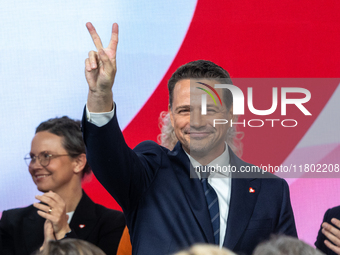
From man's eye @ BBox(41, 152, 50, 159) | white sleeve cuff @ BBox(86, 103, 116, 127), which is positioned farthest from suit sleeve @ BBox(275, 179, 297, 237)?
man's eye @ BBox(41, 152, 50, 159)

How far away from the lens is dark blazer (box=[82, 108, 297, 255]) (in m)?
1.55

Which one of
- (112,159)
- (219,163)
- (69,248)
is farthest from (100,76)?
(219,163)

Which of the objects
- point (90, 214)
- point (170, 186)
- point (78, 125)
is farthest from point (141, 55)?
point (170, 186)

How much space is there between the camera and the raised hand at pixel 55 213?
2.11 m

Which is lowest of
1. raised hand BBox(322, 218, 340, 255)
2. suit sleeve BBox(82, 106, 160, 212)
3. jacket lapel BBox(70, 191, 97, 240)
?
jacket lapel BBox(70, 191, 97, 240)

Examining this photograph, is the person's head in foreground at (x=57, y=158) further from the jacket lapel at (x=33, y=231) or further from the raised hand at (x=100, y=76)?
the raised hand at (x=100, y=76)

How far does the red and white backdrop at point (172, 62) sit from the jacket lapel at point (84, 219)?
0.99 ft

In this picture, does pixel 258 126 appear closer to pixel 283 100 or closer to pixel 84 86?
pixel 283 100

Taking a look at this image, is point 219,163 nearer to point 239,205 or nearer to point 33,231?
point 239,205

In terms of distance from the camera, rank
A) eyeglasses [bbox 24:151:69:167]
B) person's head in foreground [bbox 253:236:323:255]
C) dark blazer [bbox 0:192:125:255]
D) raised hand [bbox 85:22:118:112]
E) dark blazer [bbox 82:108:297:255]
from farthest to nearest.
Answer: eyeglasses [bbox 24:151:69:167], dark blazer [bbox 0:192:125:255], dark blazer [bbox 82:108:297:255], raised hand [bbox 85:22:118:112], person's head in foreground [bbox 253:236:323:255]

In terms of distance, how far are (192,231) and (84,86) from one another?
1572 millimetres

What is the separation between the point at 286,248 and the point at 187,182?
2.43 ft

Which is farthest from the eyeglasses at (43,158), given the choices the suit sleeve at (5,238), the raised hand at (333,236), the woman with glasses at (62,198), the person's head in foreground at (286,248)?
the person's head in foreground at (286,248)

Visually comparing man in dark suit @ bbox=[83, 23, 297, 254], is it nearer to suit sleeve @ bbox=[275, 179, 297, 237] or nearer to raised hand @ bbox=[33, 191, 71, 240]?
suit sleeve @ bbox=[275, 179, 297, 237]
